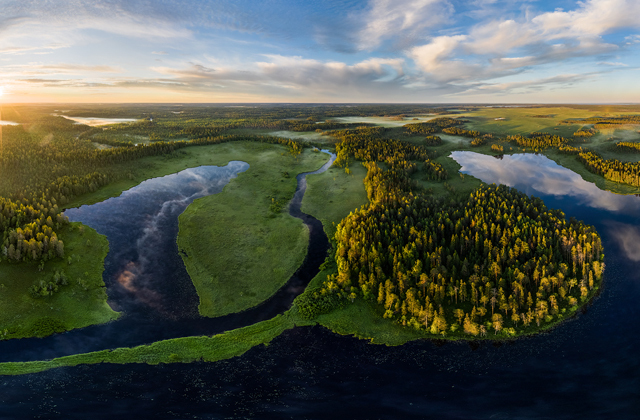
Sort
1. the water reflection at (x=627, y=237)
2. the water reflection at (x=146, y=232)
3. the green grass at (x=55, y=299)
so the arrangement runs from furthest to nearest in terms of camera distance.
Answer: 1. the water reflection at (x=627, y=237)
2. the water reflection at (x=146, y=232)
3. the green grass at (x=55, y=299)

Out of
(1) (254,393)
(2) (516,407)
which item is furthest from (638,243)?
(1) (254,393)

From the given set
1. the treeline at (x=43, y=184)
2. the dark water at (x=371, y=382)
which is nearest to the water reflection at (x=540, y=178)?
the dark water at (x=371, y=382)

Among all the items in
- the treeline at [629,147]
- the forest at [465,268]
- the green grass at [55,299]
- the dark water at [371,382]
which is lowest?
the dark water at [371,382]

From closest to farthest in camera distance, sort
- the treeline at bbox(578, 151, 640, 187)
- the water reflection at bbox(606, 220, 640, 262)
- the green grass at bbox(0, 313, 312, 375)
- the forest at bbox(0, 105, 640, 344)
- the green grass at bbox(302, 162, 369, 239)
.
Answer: the green grass at bbox(0, 313, 312, 375), the forest at bbox(0, 105, 640, 344), the water reflection at bbox(606, 220, 640, 262), the green grass at bbox(302, 162, 369, 239), the treeline at bbox(578, 151, 640, 187)

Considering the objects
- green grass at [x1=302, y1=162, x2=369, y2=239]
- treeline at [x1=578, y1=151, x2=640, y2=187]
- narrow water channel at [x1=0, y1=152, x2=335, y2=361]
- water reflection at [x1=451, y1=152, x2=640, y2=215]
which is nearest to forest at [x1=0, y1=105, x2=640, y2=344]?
narrow water channel at [x1=0, y1=152, x2=335, y2=361]

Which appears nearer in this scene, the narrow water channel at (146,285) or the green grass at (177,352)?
the green grass at (177,352)

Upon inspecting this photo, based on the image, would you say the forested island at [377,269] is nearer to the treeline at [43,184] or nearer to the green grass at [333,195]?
the treeline at [43,184]

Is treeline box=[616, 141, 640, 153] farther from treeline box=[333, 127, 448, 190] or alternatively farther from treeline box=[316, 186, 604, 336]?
treeline box=[316, 186, 604, 336]
